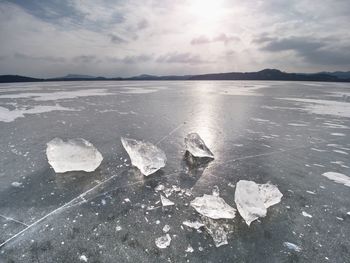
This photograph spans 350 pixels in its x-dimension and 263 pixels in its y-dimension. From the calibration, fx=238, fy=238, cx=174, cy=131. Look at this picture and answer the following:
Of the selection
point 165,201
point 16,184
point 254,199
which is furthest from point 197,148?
point 16,184

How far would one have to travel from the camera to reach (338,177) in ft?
10.6

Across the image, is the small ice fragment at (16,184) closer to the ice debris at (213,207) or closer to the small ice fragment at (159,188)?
the small ice fragment at (159,188)

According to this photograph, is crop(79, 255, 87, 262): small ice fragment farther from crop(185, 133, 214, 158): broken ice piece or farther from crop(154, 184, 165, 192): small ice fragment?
crop(185, 133, 214, 158): broken ice piece

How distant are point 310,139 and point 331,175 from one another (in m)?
1.99

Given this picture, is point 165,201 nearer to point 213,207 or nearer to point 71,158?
point 213,207

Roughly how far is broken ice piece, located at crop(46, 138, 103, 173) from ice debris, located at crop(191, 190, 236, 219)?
1.65 m

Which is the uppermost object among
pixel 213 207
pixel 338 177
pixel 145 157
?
pixel 145 157

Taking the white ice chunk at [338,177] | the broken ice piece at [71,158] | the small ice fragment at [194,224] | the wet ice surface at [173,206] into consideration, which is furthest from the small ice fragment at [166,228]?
the white ice chunk at [338,177]

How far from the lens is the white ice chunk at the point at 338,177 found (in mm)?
3109

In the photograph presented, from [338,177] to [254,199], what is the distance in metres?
1.67

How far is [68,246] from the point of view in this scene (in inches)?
75.3

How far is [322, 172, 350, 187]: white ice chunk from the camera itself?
10.2 feet

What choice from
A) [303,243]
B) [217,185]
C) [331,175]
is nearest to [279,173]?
[331,175]

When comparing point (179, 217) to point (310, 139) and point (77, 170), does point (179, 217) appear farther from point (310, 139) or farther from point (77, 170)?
point (310, 139)
